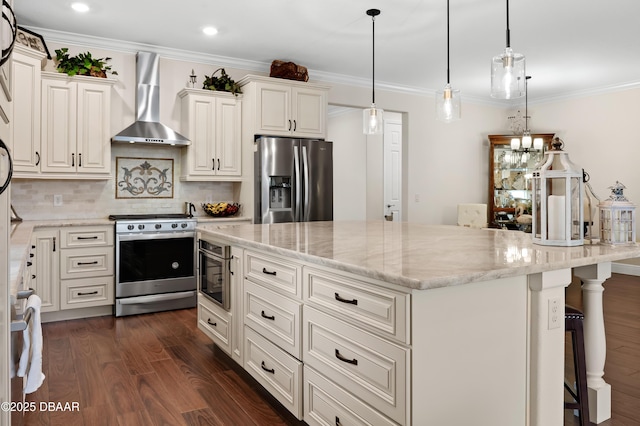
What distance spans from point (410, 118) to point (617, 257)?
16.7 feet

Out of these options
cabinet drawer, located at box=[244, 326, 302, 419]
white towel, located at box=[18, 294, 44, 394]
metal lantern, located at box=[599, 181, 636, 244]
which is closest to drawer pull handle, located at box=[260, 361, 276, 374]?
cabinet drawer, located at box=[244, 326, 302, 419]

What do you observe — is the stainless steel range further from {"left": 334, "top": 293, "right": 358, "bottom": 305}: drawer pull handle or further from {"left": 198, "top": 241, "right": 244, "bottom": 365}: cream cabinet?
{"left": 334, "top": 293, "right": 358, "bottom": 305}: drawer pull handle

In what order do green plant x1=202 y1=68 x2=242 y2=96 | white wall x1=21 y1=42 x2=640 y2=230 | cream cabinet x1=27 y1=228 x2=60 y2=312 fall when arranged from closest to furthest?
cream cabinet x1=27 y1=228 x2=60 y2=312 < green plant x1=202 y1=68 x2=242 y2=96 < white wall x1=21 y1=42 x2=640 y2=230

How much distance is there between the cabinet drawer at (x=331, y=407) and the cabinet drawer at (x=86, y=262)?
298 centimetres

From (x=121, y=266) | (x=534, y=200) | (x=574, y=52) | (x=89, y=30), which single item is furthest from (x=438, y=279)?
(x=574, y=52)

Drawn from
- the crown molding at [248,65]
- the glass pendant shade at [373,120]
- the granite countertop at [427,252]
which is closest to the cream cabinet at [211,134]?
the crown molding at [248,65]

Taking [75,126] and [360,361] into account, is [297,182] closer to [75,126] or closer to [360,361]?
[75,126]

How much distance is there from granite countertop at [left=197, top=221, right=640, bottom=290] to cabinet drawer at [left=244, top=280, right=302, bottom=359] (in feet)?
0.82

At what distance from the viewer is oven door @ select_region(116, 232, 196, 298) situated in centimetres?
436

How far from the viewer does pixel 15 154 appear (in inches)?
156

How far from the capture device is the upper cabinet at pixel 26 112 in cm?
391

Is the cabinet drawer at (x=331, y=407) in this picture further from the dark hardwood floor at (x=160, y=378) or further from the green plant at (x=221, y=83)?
the green plant at (x=221, y=83)

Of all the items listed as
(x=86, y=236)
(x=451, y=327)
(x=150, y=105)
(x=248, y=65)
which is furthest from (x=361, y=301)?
(x=248, y=65)

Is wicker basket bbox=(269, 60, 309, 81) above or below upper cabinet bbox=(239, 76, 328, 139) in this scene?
above
